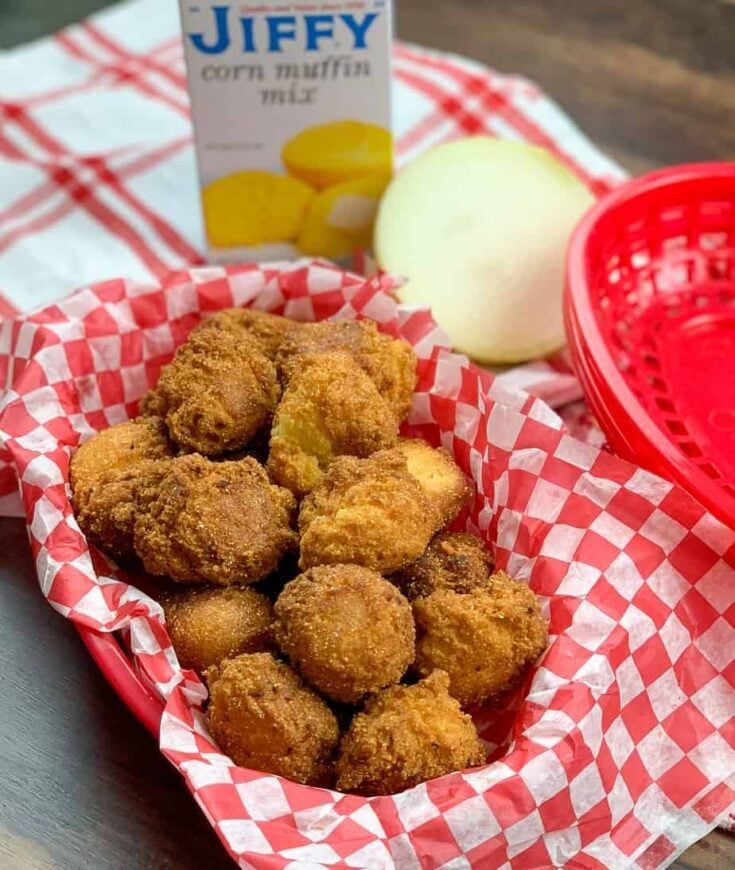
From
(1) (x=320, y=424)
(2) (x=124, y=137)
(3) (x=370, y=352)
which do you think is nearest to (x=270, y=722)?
(1) (x=320, y=424)

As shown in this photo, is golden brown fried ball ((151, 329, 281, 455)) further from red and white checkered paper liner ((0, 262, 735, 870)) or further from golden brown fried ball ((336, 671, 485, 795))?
golden brown fried ball ((336, 671, 485, 795))

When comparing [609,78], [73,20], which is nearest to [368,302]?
[609,78]

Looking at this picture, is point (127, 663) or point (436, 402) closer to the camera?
point (127, 663)

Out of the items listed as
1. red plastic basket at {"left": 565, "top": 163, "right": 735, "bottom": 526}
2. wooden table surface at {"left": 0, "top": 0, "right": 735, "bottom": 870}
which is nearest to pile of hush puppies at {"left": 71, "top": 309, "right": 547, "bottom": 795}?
wooden table surface at {"left": 0, "top": 0, "right": 735, "bottom": 870}

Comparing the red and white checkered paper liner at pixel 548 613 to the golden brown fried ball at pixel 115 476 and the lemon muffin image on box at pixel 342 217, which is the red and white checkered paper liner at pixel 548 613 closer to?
the golden brown fried ball at pixel 115 476

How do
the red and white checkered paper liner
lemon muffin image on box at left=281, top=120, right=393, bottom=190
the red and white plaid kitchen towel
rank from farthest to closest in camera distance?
1. the red and white plaid kitchen towel
2. lemon muffin image on box at left=281, top=120, right=393, bottom=190
3. the red and white checkered paper liner

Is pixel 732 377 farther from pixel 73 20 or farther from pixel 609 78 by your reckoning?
pixel 73 20
